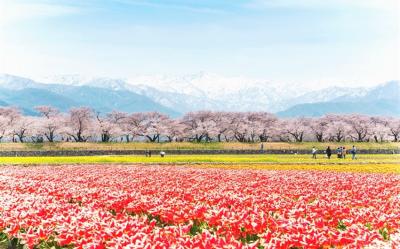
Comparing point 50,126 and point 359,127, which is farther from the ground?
point 50,126

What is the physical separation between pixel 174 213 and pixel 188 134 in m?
115

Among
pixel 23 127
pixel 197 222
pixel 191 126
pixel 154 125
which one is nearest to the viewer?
pixel 197 222

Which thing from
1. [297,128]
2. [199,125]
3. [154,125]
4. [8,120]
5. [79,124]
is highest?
[8,120]

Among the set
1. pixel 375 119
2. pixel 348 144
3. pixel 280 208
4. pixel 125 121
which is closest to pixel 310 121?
pixel 375 119

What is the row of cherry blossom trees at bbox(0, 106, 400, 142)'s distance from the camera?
121812mm

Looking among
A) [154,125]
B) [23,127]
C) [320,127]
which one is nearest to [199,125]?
[154,125]

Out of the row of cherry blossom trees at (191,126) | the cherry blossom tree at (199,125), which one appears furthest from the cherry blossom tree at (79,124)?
the cherry blossom tree at (199,125)

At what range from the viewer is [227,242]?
7.98 meters

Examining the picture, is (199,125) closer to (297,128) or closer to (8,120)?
(297,128)

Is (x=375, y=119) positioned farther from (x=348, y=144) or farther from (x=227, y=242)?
(x=227, y=242)

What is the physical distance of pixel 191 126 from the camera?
13075cm

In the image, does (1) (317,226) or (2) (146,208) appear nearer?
(1) (317,226)

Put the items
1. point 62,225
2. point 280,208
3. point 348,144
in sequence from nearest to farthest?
point 62,225, point 280,208, point 348,144

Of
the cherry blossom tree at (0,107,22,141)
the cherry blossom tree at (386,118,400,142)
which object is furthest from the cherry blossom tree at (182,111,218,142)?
the cherry blossom tree at (386,118,400,142)
